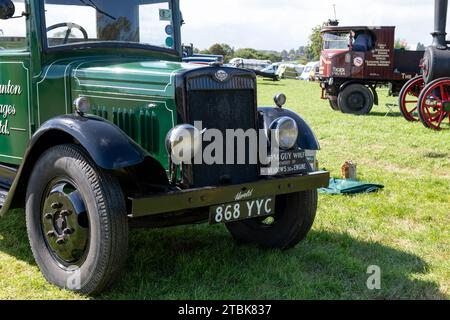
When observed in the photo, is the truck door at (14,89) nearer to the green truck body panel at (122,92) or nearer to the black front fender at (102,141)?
the green truck body panel at (122,92)

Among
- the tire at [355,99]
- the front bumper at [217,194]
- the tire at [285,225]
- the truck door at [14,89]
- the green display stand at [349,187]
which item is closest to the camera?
the front bumper at [217,194]

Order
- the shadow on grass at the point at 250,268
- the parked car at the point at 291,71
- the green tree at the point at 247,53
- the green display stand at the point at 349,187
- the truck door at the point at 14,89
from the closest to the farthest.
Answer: the shadow on grass at the point at 250,268
the truck door at the point at 14,89
the green display stand at the point at 349,187
the parked car at the point at 291,71
the green tree at the point at 247,53

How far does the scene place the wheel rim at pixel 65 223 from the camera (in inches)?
130

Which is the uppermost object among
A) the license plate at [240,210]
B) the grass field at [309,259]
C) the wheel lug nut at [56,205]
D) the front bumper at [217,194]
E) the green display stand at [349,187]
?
the front bumper at [217,194]

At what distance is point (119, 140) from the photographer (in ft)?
10.6

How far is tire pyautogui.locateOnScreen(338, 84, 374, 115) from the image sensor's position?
47.6ft

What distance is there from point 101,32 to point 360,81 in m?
11.8

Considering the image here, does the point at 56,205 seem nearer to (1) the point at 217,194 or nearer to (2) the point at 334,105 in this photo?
(1) the point at 217,194

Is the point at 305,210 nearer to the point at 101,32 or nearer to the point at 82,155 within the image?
the point at 82,155

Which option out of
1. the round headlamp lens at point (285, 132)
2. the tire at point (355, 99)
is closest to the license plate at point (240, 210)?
the round headlamp lens at point (285, 132)

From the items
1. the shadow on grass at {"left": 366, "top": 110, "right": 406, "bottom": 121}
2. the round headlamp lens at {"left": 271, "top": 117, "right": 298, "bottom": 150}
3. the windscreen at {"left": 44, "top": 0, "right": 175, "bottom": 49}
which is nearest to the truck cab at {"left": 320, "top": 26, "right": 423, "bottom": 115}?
the shadow on grass at {"left": 366, "top": 110, "right": 406, "bottom": 121}

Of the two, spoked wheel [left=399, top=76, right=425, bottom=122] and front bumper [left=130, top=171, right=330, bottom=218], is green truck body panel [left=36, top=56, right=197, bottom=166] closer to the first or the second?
front bumper [left=130, top=171, right=330, bottom=218]

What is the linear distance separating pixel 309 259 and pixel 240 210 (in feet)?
2.88

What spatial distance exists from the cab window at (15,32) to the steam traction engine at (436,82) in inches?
316
